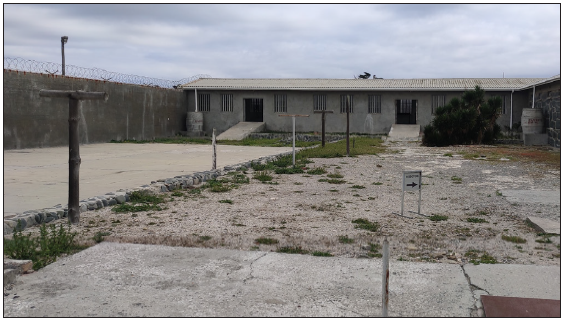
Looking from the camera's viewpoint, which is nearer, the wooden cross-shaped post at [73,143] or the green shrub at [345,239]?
the green shrub at [345,239]

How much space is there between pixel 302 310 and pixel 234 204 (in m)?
4.35

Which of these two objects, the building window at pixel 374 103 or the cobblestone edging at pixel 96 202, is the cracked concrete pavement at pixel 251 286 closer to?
the cobblestone edging at pixel 96 202

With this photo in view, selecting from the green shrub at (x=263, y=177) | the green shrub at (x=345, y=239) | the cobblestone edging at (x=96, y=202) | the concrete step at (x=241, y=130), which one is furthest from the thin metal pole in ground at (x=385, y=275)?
the concrete step at (x=241, y=130)

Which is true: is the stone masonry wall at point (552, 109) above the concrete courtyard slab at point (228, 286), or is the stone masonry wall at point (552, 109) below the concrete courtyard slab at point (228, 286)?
above

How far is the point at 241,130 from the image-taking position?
94.8 ft

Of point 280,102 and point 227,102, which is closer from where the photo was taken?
point 280,102

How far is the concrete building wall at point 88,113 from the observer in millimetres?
18516

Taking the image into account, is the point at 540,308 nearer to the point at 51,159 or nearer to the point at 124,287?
the point at 124,287

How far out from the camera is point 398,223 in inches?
264

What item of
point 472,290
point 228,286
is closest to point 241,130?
point 228,286

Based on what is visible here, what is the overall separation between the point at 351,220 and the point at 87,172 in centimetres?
702

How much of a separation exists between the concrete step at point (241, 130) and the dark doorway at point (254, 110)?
5.51 feet

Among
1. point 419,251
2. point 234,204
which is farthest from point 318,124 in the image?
point 419,251

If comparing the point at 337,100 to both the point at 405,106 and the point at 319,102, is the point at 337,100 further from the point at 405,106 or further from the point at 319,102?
the point at 405,106
